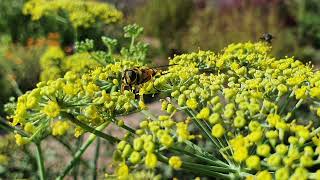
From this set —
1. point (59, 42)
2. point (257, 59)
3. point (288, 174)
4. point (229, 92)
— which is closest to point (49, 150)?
point (257, 59)

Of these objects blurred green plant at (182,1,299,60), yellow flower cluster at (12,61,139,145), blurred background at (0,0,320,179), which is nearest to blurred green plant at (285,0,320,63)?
blurred background at (0,0,320,179)

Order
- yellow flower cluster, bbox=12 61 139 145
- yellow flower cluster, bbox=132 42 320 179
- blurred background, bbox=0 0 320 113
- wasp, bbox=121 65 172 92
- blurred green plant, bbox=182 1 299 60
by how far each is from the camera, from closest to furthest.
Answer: yellow flower cluster, bbox=132 42 320 179 → yellow flower cluster, bbox=12 61 139 145 → wasp, bbox=121 65 172 92 → blurred background, bbox=0 0 320 113 → blurred green plant, bbox=182 1 299 60

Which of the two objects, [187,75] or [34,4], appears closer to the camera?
[187,75]

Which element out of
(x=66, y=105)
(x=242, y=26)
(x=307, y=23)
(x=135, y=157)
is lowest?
(x=135, y=157)

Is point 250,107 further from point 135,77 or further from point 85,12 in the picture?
point 85,12

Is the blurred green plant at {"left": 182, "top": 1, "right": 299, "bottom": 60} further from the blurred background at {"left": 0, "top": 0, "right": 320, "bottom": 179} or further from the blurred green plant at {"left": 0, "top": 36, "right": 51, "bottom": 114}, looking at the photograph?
the blurred green plant at {"left": 0, "top": 36, "right": 51, "bottom": 114}

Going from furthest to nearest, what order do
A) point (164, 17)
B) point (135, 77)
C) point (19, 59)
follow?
point (164, 17), point (19, 59), point (135, 77)

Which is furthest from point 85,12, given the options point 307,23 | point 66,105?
point 307,23

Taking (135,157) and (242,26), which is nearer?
(135,157)

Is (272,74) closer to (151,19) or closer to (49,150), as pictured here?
(49,150)
